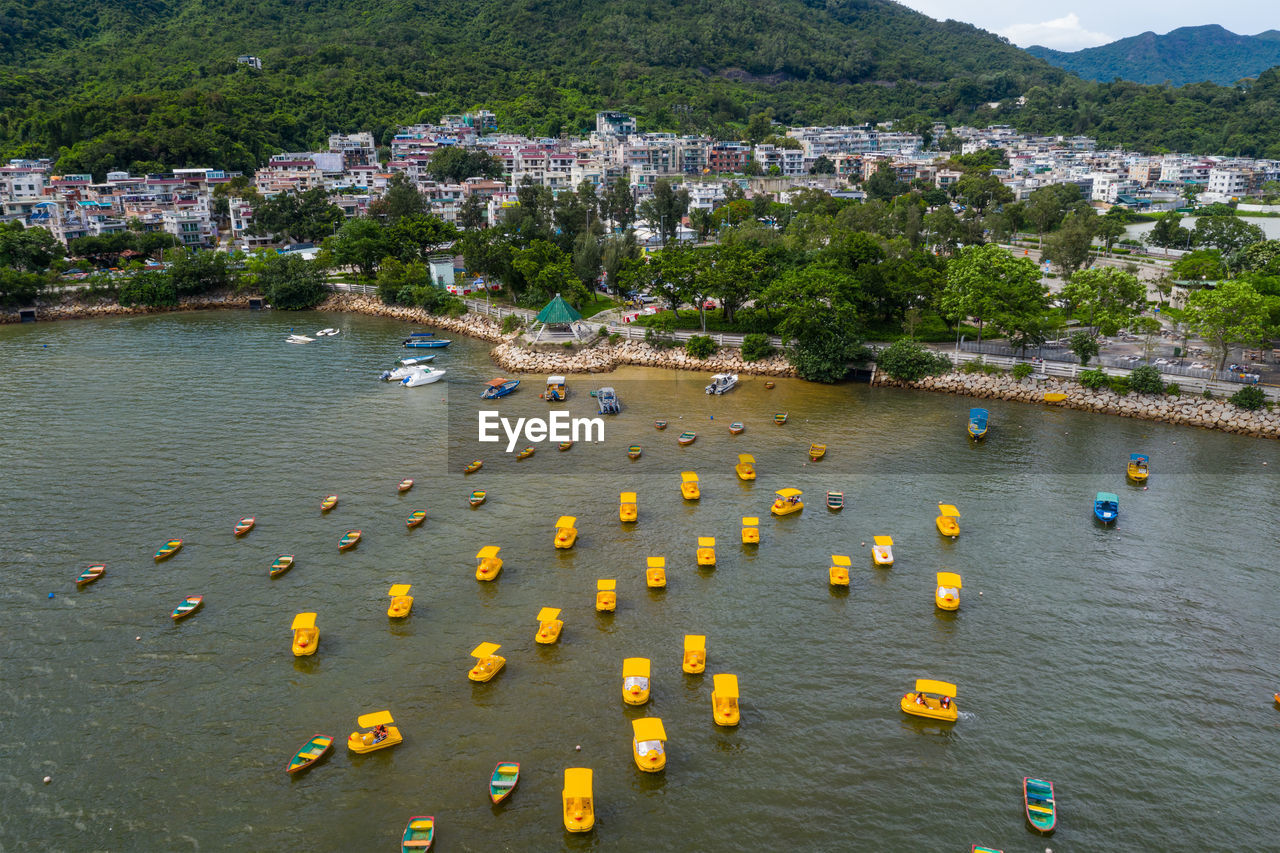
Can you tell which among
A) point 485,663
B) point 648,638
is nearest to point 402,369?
point 485,663

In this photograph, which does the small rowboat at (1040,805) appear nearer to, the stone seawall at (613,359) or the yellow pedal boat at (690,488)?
the yellow pedal boat at (690,488)

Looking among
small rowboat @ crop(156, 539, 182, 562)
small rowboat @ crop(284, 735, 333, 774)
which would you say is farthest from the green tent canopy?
small rowboat @ crop(284, 735, 333, 774)

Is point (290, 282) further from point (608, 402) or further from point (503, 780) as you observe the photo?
point (503, 780)

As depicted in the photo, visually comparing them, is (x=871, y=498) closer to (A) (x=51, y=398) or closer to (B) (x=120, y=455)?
(B) (x=120, y=455)

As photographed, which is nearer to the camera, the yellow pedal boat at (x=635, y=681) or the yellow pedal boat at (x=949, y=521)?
the yellow pedal boat at (x=635, y=681)

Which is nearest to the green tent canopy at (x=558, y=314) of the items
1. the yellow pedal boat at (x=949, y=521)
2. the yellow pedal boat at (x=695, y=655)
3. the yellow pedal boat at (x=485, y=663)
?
the yellow pedal boat at (x=949, y=521)
